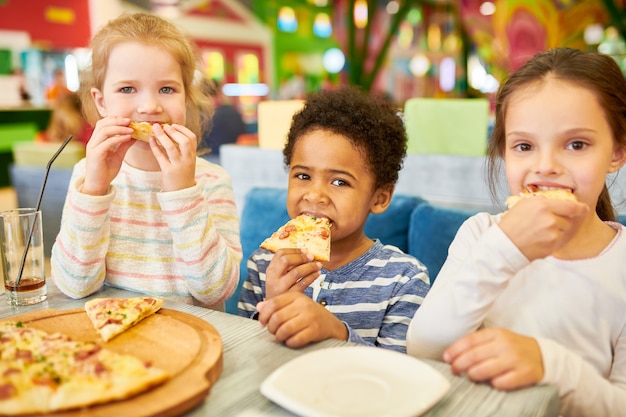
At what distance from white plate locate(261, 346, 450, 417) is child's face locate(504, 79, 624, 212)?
544mm

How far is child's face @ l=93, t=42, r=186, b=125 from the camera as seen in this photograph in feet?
5.37

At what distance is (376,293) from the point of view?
1.62 m

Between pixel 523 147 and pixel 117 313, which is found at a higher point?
pixel 523 147

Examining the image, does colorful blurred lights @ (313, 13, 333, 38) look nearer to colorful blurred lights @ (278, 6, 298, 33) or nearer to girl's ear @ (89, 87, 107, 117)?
colorful blurred lights @ (278, 6, 298, 33)

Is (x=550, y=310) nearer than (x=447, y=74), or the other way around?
(x=550, y=310)

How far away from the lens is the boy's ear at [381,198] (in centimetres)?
182

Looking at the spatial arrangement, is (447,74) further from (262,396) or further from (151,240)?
(262,396)

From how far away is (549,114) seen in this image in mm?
1257

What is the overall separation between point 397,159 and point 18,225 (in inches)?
45.0

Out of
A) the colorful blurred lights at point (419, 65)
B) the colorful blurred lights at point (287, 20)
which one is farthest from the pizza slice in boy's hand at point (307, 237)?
the colorful blurred lights at point (419, 65)

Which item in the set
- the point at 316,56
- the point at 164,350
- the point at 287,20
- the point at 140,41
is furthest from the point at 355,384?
the point at 316,56

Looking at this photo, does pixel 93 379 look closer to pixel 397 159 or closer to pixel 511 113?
pixel 511 113

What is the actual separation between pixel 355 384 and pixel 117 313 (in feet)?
1.80

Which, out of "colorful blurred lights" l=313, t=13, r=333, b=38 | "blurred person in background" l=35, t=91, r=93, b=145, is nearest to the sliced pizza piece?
"blurred person in background" l=35, t=91, r=93, b=145
